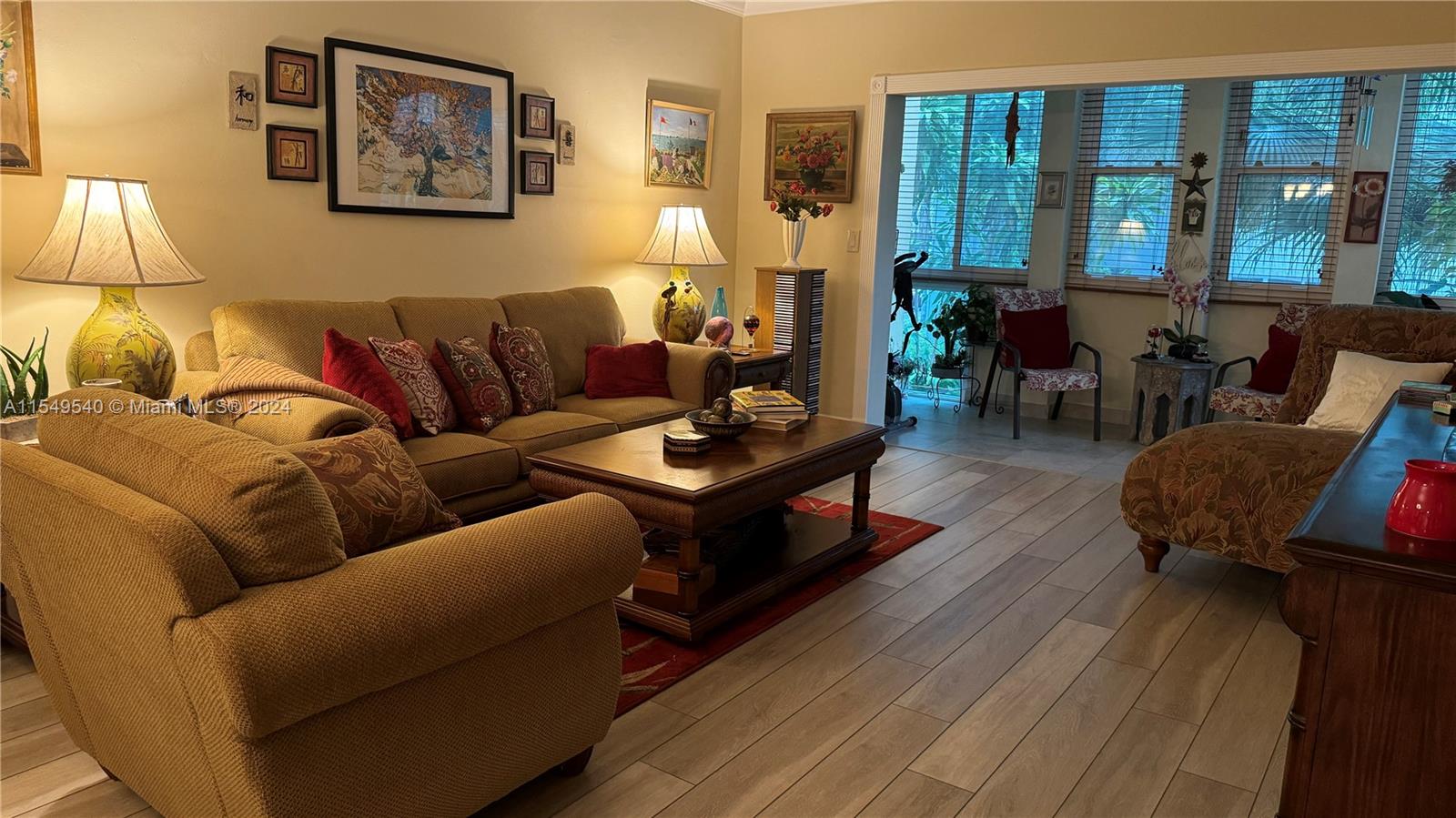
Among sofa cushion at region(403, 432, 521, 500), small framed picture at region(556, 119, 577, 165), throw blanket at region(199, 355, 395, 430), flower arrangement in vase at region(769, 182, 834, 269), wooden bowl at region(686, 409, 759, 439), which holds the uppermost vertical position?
small framed picture at region(556, 119, 577, 165)

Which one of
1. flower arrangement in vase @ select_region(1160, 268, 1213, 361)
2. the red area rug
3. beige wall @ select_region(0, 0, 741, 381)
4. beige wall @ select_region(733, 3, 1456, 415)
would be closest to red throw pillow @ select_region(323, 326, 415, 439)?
beige wall @ select_region(0, 0, 741, 381)

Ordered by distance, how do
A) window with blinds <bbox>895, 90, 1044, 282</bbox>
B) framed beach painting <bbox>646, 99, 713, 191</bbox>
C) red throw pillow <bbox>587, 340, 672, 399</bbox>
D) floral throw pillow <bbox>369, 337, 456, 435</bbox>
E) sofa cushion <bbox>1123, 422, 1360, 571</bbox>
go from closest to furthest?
1. sofa cushion <bbox>1123, 422, 1360, 571</bbox>
2. floral throw pillow <bbox>369, 337, 456, 435</bbox>
3. red throw pillow <bbox>587, 340, 672, 399</bbox>
4. framed beach painting <bbox>646, 99, 713, 191</bbox>
5. window with blinds <bbox>895, 90, 1044, 282</bbox>

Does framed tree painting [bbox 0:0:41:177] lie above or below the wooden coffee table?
above

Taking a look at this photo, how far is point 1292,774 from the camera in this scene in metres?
1.73

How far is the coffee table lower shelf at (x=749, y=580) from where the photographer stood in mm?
3098

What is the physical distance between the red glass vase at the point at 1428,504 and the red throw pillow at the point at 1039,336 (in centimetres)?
502

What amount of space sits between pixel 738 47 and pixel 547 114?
1666mm

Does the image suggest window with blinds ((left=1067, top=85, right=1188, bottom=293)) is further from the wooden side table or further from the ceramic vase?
the ceramic vase

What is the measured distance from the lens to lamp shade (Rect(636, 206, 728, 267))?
17.7 feet

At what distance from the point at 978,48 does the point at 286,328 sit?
147 inches

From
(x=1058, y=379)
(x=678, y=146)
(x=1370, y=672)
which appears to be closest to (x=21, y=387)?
(x=1370, y=672)

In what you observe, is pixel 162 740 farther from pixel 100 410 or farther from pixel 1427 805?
pixel 1427 805

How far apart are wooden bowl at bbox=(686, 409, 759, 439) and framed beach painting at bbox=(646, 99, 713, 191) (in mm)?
2492

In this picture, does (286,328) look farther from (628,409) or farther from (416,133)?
(628,409)
